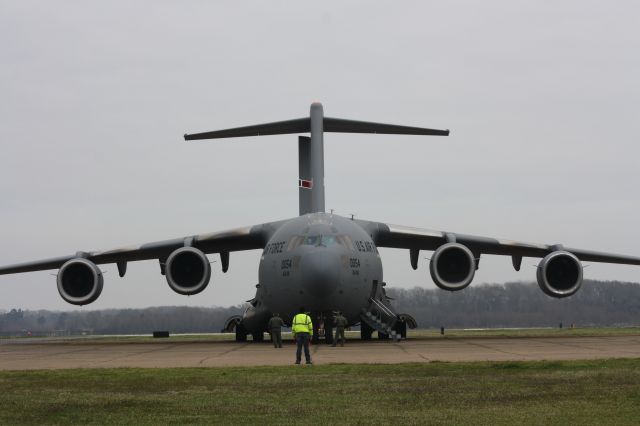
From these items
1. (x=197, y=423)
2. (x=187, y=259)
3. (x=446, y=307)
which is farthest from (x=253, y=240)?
(x=197, y=423)

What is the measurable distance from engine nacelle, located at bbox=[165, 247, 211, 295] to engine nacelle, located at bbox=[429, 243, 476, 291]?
615cm

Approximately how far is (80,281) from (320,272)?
8.11 m

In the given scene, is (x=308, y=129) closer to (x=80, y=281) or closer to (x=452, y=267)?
(x=452, y=267)

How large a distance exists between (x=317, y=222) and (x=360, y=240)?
1309mm

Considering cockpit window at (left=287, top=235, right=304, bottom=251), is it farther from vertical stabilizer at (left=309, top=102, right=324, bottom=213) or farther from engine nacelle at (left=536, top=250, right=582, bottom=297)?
engine nacelle at (left=536, top=250, right=582, bottom=297)

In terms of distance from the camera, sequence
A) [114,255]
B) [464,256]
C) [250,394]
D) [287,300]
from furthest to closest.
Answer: [114,255] → [464,256] → [287,300] → [250,394]

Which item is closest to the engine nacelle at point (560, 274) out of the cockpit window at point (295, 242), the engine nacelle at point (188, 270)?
the cockpit window at point (295, 242)

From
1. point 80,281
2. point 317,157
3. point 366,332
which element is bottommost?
point 366,332

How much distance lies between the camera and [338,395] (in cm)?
1059

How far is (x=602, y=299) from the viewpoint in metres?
46.6

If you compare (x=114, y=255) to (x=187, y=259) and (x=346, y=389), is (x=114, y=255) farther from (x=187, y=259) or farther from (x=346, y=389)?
(x=346, y=389)

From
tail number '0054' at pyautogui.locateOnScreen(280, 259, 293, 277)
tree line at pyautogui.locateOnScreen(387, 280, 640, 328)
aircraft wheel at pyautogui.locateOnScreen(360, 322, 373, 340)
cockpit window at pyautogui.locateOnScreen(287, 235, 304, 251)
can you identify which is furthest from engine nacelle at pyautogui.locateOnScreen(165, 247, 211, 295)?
tree line at pyautogui.locateOnScreen(387, 280, 640, 328)

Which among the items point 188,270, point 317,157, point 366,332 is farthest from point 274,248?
point 366,332

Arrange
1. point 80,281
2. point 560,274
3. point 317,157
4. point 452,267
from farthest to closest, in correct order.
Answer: point 317,157 → point 80,281 → point 560,274 → point 452,267
